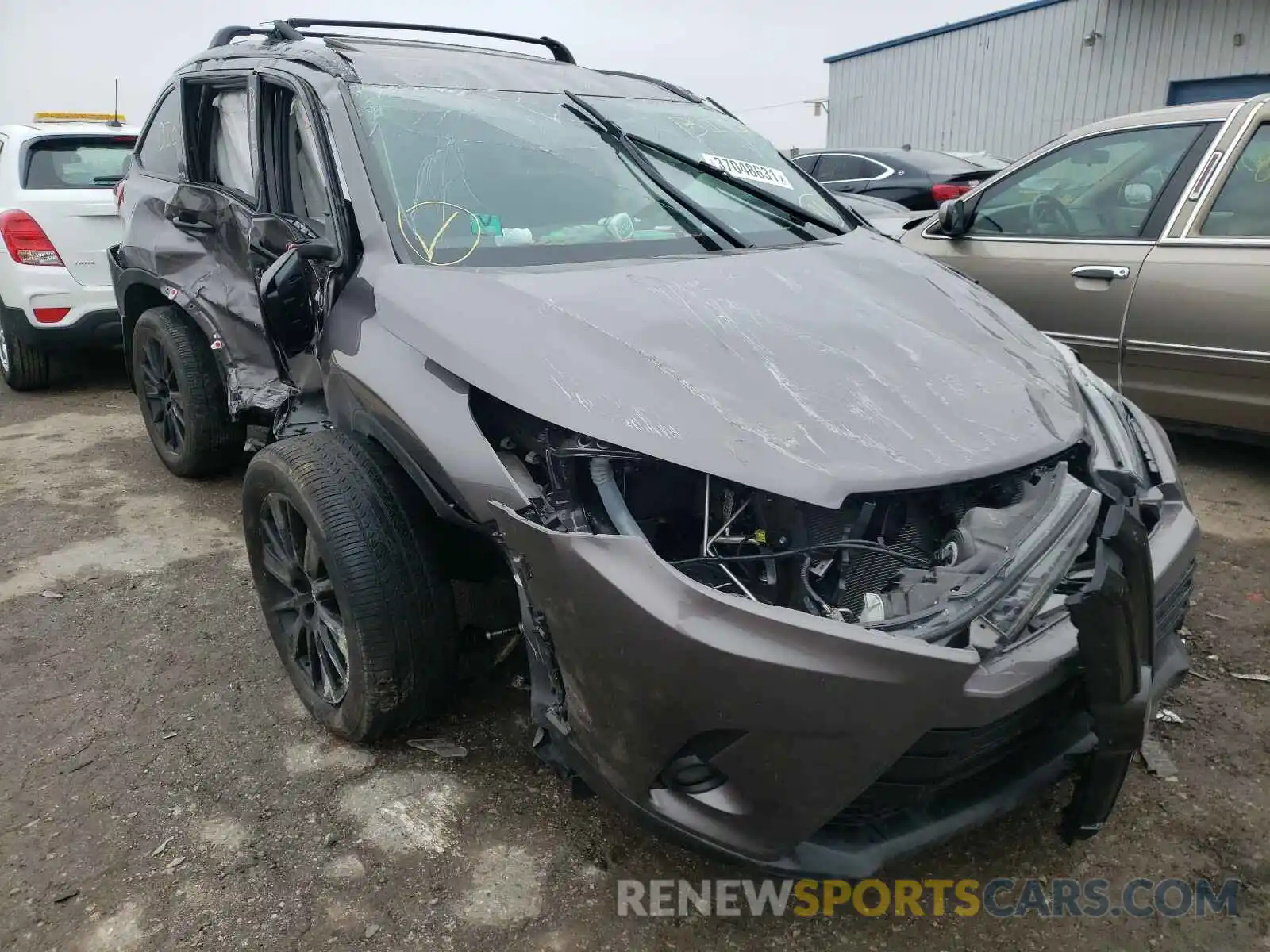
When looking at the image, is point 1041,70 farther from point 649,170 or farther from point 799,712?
point 799,712

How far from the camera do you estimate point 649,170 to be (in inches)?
116

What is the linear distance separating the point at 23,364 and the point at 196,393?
2.97 m

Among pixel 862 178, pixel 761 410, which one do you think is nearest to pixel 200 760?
pixel 761 410

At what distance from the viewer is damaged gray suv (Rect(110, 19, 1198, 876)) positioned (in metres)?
1.63

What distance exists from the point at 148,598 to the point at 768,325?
2.53m

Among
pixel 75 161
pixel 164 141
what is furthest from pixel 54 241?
pixel 164 141

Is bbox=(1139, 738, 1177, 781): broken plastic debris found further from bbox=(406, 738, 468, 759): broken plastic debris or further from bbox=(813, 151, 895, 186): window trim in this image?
bbox=(813, 151, 895, 186): window trim

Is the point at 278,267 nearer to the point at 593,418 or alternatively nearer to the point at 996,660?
the point at 593,418

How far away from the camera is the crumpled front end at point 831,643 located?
157cm

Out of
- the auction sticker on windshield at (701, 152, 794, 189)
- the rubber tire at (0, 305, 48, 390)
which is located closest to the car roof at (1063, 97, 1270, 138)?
the auction sticker on windshield at (701, 152, 794, 189)

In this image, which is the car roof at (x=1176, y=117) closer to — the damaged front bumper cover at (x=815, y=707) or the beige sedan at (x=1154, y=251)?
the beige sedan at (x=1154, y=251)

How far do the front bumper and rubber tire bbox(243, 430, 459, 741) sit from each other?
0.48 metres

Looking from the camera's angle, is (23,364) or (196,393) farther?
(23,364)

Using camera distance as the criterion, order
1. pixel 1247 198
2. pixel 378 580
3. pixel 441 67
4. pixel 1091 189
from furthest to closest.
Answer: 1. pixel 1091 189
2. pixel 1247 198
3. pixel 441 67
4. pixel 378 580
